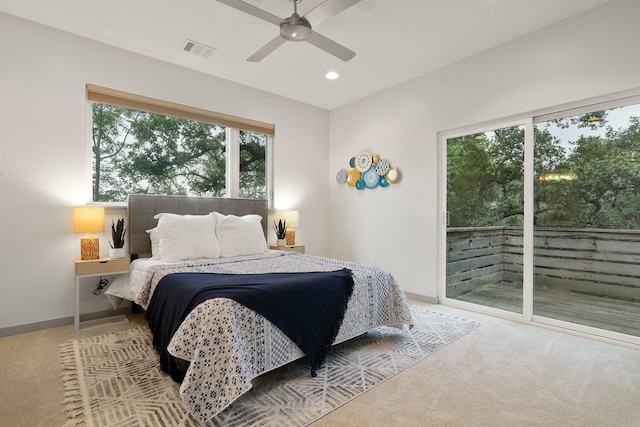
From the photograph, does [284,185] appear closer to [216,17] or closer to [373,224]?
[373,224]

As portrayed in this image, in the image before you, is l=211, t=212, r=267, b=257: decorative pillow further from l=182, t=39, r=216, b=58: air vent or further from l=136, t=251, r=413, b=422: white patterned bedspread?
l=182, t=39, r=216, b=58: air vent

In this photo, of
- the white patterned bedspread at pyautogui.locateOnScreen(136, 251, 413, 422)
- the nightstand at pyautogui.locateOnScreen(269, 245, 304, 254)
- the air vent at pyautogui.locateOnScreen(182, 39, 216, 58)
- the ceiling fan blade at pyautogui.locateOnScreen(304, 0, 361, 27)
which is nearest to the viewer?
the white patterned bedspread at pyautogui.locateOnScreen(136, 251, 413, 422)

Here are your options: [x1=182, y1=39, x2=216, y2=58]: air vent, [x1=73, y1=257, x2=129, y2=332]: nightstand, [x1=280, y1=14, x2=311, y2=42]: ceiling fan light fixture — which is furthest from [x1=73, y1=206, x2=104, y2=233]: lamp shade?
[x1=280, y1=14, x2=311, y2=42]: ceiling fan light fixture

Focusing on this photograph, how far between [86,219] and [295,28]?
2.44 metres

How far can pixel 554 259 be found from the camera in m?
2.98

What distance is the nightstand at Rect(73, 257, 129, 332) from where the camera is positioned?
2807mm

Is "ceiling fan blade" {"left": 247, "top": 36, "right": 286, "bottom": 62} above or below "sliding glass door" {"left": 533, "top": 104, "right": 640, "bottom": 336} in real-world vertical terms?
above

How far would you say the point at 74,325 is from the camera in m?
3.00

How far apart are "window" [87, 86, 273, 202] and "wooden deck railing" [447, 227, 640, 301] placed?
272 cm

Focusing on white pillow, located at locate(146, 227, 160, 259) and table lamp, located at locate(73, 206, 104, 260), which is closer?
table lamp, located at locate(73, 206, 104, 260)

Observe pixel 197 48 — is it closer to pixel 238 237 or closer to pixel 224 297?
pixel 238 237

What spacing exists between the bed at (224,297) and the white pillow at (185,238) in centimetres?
1

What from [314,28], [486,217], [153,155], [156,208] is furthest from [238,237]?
[486,217]

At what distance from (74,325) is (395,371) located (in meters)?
2.93
